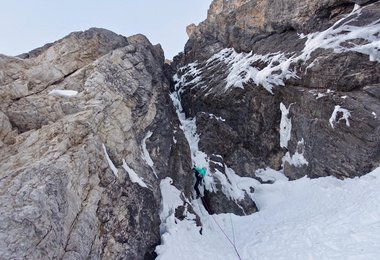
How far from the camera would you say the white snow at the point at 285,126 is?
66.4 ft

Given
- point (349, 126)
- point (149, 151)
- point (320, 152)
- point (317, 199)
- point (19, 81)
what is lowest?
point (317, 199)

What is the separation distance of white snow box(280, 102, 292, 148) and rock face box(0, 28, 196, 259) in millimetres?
6469

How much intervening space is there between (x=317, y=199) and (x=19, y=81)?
51.1 ft

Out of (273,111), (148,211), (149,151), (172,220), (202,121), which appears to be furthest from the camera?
(202,121)

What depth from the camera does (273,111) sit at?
21250mm

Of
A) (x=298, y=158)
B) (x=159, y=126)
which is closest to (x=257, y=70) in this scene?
(x=298, y=158)

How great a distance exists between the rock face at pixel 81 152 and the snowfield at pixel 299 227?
179cm

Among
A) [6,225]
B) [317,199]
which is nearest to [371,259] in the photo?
[317,199]

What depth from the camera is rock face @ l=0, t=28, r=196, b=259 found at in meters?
10.0

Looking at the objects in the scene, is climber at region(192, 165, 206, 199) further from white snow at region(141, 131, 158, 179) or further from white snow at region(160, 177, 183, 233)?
white snow at region(141, 131, 158, 179)

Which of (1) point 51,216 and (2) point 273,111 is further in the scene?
(2) point 273,111

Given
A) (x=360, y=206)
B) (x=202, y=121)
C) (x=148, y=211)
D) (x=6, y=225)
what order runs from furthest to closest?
(x=202, y=121) < (x=148, y=211) < (x=360, y=206) < (x=6, y=225)

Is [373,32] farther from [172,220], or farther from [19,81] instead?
[19,81]

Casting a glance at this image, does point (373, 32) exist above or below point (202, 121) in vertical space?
above
